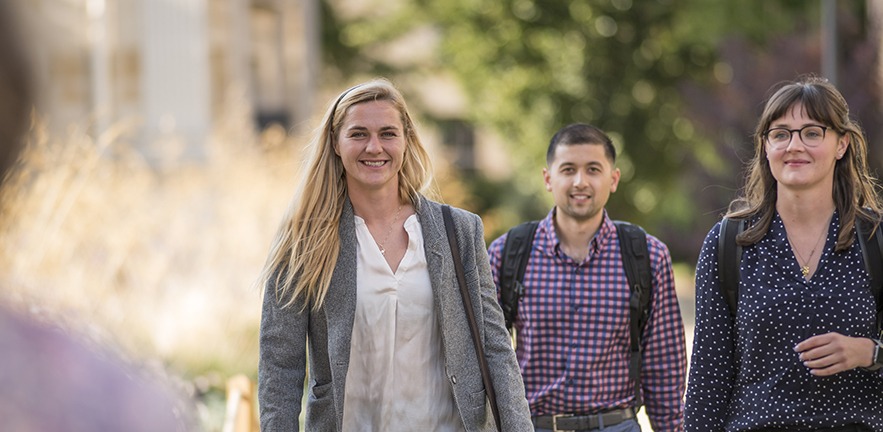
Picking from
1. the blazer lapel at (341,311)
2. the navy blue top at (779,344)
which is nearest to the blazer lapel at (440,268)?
the blazer lapel at (341,311)

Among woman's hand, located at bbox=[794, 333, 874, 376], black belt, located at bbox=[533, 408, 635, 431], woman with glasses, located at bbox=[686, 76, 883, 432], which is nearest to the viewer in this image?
woman's hand, located at bbox=[794, 333, 874, 376]

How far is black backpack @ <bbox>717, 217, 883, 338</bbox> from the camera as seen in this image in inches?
140

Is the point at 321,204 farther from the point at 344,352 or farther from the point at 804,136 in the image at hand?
the point at 804,136

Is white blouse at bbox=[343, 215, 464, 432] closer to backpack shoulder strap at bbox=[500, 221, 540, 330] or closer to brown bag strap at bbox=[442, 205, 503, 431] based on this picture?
brown bag strap at bbox=[442, 205, 503, 431]

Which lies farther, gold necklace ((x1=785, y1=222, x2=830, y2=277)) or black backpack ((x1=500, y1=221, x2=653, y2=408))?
black backpack ((x1=500, y1=221, x2=653, y2=408))

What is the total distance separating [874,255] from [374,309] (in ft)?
4.75

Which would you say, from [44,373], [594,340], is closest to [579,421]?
[594,340]

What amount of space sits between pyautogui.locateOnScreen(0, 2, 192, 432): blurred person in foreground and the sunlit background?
25 mm

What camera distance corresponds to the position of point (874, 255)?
140 inches

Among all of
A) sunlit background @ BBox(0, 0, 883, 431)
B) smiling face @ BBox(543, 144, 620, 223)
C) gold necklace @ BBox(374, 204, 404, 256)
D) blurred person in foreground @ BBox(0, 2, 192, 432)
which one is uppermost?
sunlit background @ BBox(0, 0, 883, 431)

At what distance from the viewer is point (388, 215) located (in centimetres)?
378

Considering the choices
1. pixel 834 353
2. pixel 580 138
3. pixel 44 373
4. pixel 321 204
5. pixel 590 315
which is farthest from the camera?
pixel 580 138

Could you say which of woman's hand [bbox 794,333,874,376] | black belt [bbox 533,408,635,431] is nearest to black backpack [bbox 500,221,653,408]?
black belt [bbox 533,408,635,431]

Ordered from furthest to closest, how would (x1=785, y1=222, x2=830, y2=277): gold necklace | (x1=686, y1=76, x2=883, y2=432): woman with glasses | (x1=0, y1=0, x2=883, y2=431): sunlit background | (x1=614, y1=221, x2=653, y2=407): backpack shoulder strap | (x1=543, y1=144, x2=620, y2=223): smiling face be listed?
1. (x1=0, y1=0, x2=883, y2=431): sunlit background
2. (x1=543, y1=144, x2=620, y2=223): smiling face
3. (x1=614, y1=221, x2=653, y2=407): backpack shoulder strap
4. (x1=785, y1=222, x2=830, y2=277): gold necklace
5. (x1=686, y1=76, x2=883, y2=432): woman with glasses
